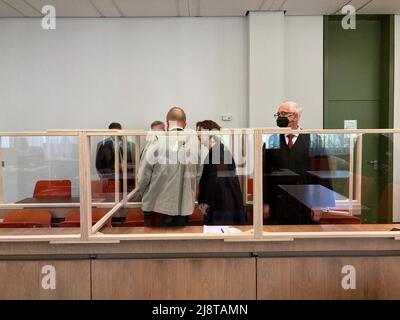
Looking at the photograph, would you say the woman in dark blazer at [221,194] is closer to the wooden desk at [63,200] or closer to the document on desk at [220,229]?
the document on desk at [220,229]

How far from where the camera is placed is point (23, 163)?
433 centimetres

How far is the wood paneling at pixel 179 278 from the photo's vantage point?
2033 mm

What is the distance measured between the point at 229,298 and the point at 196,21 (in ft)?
12.9

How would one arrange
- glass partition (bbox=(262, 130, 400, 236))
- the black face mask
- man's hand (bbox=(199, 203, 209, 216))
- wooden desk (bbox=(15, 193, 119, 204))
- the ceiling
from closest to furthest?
glass partition (bbox=(262, 130, 400, 236)) < man's hand (bbox=(199, 203, 209, 216)) < the black face mask < wooden desk (bbox=(15, 193, 119, 204)) < the ceiling

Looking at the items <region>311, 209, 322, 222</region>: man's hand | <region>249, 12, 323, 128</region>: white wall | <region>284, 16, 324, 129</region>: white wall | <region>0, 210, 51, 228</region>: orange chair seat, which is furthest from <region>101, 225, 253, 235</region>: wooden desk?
<region>284, 16, 324, 129</region>: white wall

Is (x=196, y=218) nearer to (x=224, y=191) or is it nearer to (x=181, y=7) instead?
(x=224, y=191)

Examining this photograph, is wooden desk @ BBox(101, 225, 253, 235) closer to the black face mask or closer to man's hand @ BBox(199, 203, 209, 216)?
man's hand @ BBox(199, 203, 209, 216)

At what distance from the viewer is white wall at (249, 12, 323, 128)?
4875mm

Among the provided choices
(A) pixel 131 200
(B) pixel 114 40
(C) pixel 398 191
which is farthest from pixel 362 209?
(B) pixel 114 40

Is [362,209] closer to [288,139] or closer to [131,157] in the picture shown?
[288,139]

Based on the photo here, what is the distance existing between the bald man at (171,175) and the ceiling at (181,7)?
288cm

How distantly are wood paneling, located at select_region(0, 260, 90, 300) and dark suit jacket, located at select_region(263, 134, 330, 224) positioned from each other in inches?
42.0

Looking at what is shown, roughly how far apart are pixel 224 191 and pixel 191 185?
0.88 feet
